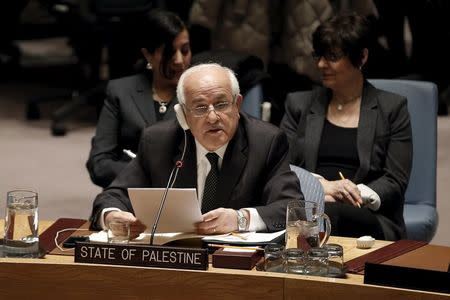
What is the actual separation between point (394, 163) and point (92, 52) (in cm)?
481

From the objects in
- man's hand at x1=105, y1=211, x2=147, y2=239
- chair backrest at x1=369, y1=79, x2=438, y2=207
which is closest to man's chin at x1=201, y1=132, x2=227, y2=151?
man's hand at x1=105, y1=211, x2=147, y2=239

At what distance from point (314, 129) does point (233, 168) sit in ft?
3.56

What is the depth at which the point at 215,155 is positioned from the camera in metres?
3.91

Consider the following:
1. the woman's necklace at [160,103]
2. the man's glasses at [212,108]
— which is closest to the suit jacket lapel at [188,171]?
the man's glasses at [212,108]

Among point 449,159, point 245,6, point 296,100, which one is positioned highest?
point 245,6

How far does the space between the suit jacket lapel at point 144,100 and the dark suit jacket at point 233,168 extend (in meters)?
1.04

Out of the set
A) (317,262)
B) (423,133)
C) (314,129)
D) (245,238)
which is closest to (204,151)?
(245,238)

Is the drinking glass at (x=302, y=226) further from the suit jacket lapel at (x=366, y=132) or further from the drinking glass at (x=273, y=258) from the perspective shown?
the suit jacket lapel at (x=366, y=132)

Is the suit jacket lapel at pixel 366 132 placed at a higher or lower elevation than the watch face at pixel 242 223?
higher

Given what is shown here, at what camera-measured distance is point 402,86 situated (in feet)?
16.5

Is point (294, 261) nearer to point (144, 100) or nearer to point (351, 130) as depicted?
point (351, 130)

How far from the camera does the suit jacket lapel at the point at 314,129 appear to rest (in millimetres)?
4887

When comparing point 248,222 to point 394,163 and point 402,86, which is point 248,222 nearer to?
point 394,163

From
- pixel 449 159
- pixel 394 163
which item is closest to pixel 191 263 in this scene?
pixel 394 163
